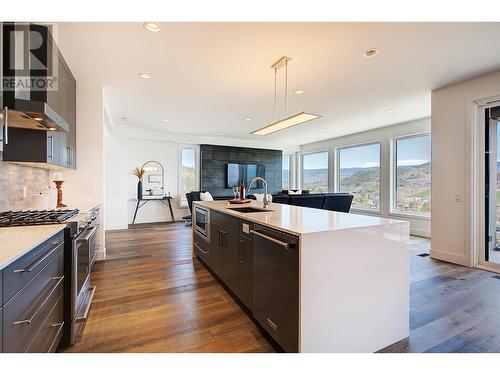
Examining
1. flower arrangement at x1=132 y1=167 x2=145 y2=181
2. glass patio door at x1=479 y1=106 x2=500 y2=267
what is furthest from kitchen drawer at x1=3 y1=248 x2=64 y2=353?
→ flower arrangement at x1=132 y1=167 x2=145 y2=181

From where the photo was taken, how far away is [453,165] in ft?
11.6

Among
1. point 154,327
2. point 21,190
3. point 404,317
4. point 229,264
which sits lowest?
point 154,327

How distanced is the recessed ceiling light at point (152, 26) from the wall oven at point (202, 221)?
1.99 m

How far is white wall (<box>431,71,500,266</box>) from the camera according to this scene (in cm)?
336

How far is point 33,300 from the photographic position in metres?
1.20

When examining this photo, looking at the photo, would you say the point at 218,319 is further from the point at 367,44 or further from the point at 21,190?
the point at 367,44

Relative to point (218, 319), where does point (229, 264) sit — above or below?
above

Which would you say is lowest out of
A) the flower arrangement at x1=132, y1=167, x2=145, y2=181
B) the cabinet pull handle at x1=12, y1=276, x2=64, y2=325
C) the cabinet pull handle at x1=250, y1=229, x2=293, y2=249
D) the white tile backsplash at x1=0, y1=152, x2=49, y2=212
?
the cabinet pull handle at x1=12, y1=276, x2=64, y2=325

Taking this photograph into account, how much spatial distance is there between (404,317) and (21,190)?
142 inches

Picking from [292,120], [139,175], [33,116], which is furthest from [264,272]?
[139,175]

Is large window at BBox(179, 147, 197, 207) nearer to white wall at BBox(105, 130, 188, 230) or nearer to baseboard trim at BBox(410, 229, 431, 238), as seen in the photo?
white wall at BBox(105, 130, 188, 230)

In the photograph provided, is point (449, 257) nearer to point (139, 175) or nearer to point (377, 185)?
point (377, 185)

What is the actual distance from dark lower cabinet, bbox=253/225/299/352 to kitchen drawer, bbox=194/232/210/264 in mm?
1325
